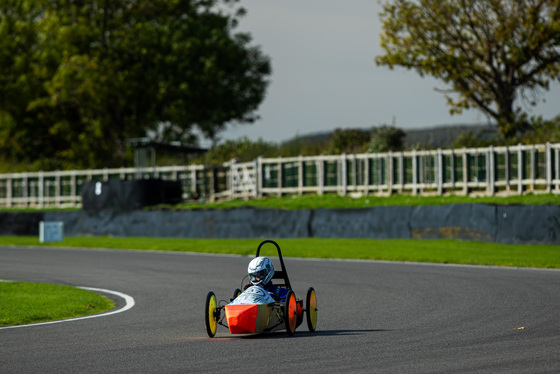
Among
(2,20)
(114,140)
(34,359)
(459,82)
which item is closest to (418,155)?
(459,82)

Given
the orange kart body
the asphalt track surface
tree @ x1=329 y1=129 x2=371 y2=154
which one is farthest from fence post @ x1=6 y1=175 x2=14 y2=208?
the orange kart body

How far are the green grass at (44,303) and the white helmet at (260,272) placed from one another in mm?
3758

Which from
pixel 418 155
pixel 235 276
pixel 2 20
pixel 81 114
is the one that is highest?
pixel 2 20

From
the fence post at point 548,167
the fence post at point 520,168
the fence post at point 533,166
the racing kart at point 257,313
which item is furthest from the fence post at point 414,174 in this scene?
the racing kart at point 257,313

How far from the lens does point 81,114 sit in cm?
5972

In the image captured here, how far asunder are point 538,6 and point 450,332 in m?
33.7

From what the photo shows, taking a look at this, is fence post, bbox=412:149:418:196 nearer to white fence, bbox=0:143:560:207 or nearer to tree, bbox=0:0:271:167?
white fence, bbox=0:143:560:207

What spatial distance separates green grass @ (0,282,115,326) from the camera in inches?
497

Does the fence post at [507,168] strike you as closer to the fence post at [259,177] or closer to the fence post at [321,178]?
the fence post at [321,178]

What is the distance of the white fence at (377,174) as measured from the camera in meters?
29.6

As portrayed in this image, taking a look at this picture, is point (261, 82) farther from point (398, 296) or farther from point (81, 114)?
point (398, 296)

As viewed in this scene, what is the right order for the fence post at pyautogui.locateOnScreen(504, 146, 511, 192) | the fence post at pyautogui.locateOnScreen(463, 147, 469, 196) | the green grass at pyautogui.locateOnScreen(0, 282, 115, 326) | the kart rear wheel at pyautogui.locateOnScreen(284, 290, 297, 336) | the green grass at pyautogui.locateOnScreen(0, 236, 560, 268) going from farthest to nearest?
the fence post at pyautogui.locateOnScreen(463, 147, 469, 196)
the fence post at pyautogui.locateOnScreen(504, 146, 511, 192)
the green grass at pyautogui.locateOnScreen(0, 236, 560, 268)
the green grass at pyautogui.locateOnScreen(0, 282, 115, 326)
the kart rear wheel at pyautogui.locateOnScreen(284, 290, 297, 336)

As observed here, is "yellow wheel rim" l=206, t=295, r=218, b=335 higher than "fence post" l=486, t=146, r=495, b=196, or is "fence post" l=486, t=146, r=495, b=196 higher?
"fence post" l=486, t=146, r=495, b=196

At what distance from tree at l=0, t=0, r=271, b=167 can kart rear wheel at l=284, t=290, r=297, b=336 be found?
44671 mm
